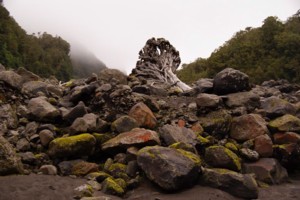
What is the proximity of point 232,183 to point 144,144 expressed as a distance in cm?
260

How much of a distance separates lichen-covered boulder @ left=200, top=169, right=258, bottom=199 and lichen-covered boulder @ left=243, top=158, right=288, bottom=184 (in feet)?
4.29

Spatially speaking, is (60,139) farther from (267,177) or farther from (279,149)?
(279,149)

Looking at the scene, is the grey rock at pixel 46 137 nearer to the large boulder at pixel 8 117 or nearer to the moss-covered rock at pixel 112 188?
the large boulder at pixel 8 117

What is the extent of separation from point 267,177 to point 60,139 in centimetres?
594

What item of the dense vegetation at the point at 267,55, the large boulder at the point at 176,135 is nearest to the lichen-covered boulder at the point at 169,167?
the large boulder at the point at 176,135

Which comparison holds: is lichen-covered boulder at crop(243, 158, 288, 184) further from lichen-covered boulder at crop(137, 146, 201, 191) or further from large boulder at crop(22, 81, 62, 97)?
large boulder at crop(22, 81, 62, 97)

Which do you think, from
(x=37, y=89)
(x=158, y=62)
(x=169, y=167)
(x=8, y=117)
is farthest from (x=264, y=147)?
(x=158, y=62)

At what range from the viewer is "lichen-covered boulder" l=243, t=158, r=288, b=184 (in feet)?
32.8

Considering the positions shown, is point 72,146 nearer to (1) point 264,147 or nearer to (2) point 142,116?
(2) point 142,116

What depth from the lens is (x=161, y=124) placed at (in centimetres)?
1183

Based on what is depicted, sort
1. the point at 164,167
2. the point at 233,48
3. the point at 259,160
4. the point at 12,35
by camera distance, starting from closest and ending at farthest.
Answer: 1. the point at 164,167
2. the point at 259,160
3. the point at 233,48
4. the point at 12,35

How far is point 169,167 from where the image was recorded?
8.30 m

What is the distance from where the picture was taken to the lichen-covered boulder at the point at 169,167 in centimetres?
830

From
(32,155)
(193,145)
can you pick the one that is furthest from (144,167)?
(32,155)
